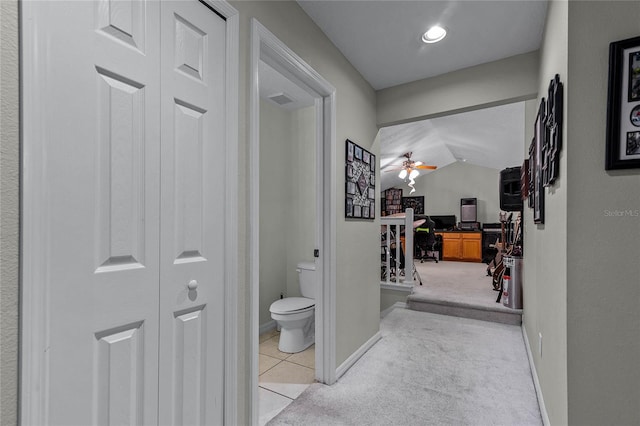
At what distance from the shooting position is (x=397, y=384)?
2.14 metres

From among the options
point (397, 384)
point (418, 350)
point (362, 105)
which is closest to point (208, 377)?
point (397, 384)

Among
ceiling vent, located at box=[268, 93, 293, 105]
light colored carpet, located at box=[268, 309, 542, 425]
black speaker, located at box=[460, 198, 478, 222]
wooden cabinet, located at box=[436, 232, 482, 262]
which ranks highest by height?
ceiling vent, located at box=[268, 93, 293, 105]

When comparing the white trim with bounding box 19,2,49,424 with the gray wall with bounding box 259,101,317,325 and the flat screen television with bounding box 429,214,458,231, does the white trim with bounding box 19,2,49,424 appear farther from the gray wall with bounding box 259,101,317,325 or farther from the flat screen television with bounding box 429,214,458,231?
the flat screen television with bounding box 429,214,458,231

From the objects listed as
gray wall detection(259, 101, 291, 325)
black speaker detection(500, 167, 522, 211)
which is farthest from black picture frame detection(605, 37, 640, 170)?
gray wall detection(259, 101, 291, 325)

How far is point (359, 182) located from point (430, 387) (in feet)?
5.27

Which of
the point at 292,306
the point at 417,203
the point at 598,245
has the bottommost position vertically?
the point at 292,306

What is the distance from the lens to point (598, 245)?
1.11m

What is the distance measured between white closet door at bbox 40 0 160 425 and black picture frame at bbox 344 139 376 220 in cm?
153

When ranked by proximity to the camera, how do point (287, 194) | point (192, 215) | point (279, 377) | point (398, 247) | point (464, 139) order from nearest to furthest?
point (192, 215)
point (279, 377)
point (287, 194)
point (398, 247)
point (464, 139)

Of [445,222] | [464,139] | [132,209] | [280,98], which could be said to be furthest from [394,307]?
[445,222]

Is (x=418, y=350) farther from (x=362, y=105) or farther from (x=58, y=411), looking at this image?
(x=58, y=411)

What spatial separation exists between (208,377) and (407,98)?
261cm

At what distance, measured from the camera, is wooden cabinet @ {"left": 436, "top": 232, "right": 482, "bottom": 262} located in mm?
7934

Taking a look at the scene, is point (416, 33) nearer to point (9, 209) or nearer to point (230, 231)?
point (230, 231)
